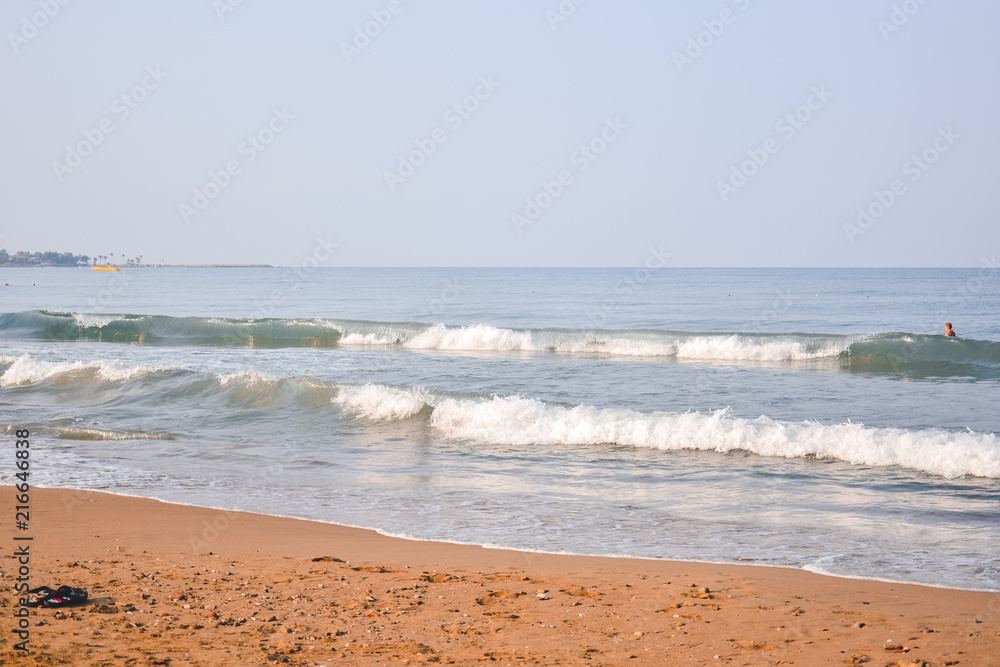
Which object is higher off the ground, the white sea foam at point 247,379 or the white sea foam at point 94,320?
the white sea foam at point 94,320

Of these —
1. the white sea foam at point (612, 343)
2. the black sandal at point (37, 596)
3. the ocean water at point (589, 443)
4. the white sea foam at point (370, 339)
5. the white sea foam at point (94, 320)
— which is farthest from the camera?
the white sea foam at point (94, 320)

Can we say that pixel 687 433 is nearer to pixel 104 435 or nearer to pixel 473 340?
pixel 104 435

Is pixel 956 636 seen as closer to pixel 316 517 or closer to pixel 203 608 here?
pixel 203 608

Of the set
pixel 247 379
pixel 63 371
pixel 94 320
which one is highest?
pixel 94 320

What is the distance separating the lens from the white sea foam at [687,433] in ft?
33.3

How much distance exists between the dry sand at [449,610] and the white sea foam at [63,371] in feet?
40.3

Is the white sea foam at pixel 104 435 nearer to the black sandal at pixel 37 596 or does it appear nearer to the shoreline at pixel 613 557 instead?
the shoreline at pixel 613 557

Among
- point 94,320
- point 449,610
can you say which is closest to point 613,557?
point 449,610

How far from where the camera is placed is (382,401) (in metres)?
14.5

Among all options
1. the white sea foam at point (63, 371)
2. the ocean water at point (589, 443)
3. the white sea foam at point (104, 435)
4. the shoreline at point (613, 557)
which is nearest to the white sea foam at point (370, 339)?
the ocean water at point (589, 443)

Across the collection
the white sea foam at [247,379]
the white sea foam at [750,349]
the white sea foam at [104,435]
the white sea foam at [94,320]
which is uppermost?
the white sea foam at [94,320]

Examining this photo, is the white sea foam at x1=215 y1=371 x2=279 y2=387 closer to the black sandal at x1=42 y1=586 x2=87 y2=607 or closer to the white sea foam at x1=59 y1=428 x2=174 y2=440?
the white sea foam at x1=59 y1=428 x2=174 y2=440

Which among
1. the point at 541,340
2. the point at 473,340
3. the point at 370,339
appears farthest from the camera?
the point at 370,339

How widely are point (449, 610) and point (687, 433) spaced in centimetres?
764
